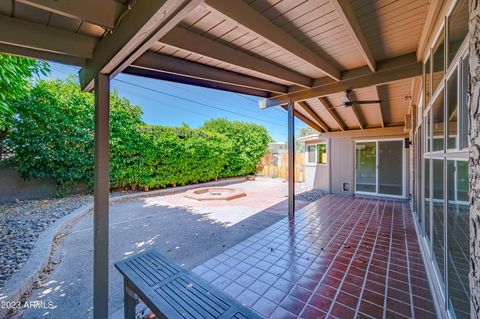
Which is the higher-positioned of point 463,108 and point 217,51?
point 217,51

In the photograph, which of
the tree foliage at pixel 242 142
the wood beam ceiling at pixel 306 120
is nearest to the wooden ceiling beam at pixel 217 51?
the wood beam ceiling at pixel 306 120

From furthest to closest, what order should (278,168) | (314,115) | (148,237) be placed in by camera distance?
(278,168)
(314,115)
(148,237)

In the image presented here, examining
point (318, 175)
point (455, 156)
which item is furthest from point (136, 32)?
point (318, 175)

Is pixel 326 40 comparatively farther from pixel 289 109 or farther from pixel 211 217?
pixel 211 217

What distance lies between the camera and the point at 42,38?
1.57 metres

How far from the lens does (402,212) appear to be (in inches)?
213

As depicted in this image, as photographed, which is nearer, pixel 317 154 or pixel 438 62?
pixel 438 62

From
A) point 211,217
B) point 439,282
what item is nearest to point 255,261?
point 439,282

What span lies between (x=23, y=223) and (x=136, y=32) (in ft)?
16.5

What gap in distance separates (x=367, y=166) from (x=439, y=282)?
6.41 m

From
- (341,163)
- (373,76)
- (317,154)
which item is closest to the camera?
(373,76)

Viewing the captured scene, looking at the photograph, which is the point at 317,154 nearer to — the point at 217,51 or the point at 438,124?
the point at 438,124

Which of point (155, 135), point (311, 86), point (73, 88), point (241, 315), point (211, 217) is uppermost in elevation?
point (73, 88)

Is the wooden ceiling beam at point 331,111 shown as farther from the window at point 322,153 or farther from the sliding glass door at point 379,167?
the window at point 322,153
